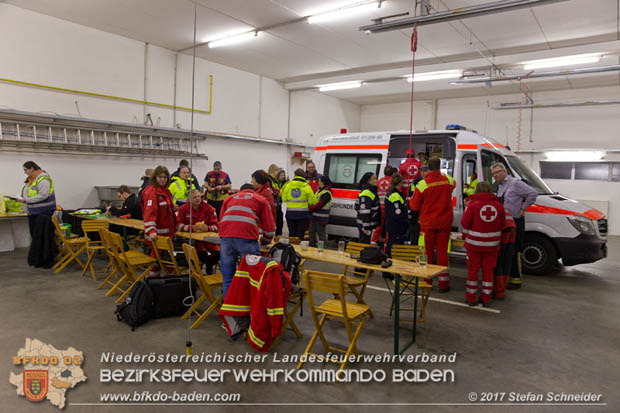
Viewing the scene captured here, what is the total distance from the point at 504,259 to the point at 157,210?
467cm

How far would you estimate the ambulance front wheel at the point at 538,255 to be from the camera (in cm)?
677

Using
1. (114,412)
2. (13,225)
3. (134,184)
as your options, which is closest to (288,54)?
(134,184)

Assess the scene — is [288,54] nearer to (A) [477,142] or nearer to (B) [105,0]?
(B) [105,0]

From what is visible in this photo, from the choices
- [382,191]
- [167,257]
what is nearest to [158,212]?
[167,257]

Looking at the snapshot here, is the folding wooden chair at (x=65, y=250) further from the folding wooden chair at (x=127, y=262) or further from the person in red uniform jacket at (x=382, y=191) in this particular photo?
the person in red uniform jacket at (x=382, y=191)

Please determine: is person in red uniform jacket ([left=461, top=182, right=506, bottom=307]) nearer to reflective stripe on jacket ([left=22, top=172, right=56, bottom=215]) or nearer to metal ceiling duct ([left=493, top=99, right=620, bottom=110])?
reflective stripe on jacket ([left=22, top=172, right=56, bottom=215])

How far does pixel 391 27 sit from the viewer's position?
20.7ft

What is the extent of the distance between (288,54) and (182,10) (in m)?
3.20

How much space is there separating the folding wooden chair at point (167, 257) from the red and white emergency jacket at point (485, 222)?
3.58 meters

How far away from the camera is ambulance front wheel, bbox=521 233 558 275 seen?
6.77 meters

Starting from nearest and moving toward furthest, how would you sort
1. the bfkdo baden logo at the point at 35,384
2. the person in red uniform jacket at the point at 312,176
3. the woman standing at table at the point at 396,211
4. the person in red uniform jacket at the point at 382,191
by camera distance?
the bfkdo baden logo at the point at 35,384 → the woman standing at table at the point at 396,211 → the person in red uniform jacket at the point at 382,191 → the person in red uniform jacket at the point at 312,176

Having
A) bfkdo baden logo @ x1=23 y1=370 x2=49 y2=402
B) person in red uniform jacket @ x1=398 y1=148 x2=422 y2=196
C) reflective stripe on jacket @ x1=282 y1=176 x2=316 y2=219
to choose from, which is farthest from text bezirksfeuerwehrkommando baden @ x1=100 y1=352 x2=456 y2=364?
person in red uniform jacket @ x1=398 y1=148 x2=422 y2=196

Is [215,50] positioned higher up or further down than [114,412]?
higher up

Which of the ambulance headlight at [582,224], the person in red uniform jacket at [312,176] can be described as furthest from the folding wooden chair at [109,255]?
the ambulance headlight at [582,224]
